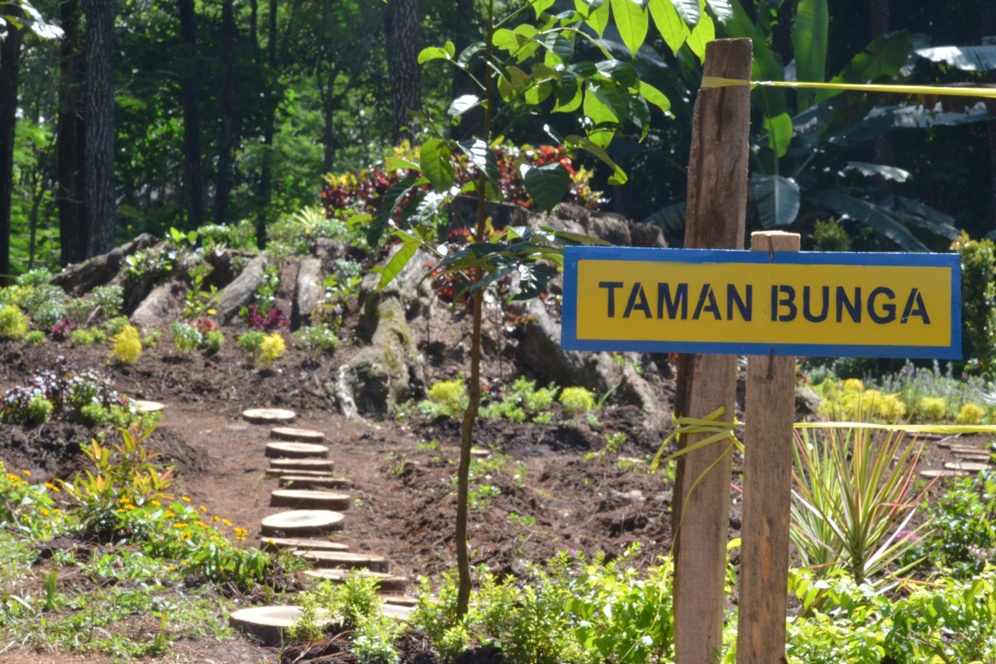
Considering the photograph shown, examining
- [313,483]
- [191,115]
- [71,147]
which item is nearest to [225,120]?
[191,115]

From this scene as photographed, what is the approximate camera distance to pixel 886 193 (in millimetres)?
17406

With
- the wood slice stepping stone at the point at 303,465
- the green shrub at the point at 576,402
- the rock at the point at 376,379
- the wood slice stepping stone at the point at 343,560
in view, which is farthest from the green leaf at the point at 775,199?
the wood slice stepping stone at the point at 343,560

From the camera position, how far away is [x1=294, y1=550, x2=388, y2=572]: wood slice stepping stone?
17.2 ft

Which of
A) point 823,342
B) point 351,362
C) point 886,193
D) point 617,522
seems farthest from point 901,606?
point 886,193

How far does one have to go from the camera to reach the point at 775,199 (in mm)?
15289

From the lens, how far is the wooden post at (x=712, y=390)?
251 centimetres

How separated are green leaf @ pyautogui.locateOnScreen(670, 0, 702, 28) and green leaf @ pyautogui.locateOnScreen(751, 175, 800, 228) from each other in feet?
41.6

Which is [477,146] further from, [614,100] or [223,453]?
[223,453]

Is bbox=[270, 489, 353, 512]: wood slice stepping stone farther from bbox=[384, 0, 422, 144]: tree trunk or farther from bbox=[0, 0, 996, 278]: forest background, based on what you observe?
bbox=[384, 0, 422, 144]: tree trunk

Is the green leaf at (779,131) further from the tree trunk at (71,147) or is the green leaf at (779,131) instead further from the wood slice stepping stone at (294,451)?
the tree trunk at (71,147)

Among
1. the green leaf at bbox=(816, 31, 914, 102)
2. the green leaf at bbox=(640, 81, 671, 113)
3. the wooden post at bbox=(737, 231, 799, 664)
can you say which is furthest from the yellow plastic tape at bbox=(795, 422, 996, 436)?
the green leaf at bbox=(816, 31, 914, 102)

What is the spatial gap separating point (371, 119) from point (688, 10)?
91.6ft

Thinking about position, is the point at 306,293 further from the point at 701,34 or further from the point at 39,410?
the point at 701,34

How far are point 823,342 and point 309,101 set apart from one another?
29.8 m
